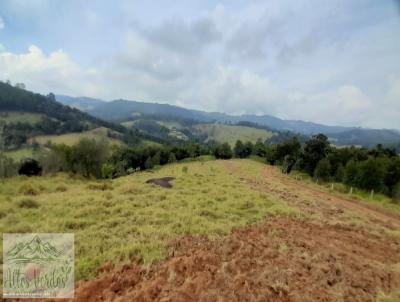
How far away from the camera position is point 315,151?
52.2 m

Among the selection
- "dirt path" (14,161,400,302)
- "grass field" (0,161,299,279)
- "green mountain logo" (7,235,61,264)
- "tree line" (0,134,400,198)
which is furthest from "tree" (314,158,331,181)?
"green mountain logo" (7,235,61,264)

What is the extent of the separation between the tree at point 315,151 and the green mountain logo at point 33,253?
51.2 metres

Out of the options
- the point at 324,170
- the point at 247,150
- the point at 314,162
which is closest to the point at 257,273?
the point at 324,170

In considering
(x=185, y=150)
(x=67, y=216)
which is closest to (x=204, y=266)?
(x=67, y=216)

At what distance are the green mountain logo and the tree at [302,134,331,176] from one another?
51.2 meters

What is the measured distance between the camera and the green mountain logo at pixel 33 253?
738cm

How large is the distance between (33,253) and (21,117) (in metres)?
181

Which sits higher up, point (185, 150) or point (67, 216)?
point (67, 216)

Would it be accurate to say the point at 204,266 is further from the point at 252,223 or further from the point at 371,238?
the point at 371,238

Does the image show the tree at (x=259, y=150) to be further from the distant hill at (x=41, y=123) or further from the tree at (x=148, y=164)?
the distant hill at (x=41, y=123)

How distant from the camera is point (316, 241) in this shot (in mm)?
10227

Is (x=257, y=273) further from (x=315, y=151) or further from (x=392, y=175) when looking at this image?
(x=315, y=151)

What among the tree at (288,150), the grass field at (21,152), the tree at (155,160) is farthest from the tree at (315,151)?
the grass field at (21,152)

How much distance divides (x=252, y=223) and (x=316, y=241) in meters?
2.72
